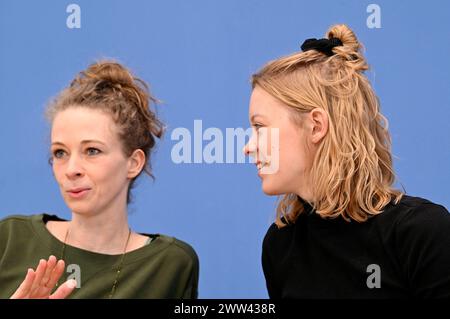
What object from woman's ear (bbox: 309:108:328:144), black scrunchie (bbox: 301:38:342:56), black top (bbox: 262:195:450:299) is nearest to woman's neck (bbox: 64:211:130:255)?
black top (bbox: 262:195:450:299)

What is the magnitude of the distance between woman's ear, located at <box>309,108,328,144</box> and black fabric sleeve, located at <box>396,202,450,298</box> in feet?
0.82

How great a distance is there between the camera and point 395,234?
62.0 inches

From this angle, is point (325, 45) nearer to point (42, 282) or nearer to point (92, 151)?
point (92, 151)

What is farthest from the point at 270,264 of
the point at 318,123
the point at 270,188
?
the point at 318,123

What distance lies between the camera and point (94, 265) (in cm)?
170

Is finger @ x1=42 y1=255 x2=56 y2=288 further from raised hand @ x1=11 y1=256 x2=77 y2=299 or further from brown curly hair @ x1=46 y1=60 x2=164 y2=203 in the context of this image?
brown curly hair @ x1=46 y1=60 x2=164 y2=203

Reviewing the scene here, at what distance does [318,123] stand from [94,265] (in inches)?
22.8

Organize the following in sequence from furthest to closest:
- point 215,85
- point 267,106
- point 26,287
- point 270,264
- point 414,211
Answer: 1. point 215,85
2. point 270,264
3. point 267,106
4. point 414,211
5. point 26,287

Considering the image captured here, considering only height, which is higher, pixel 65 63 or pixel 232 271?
pixel 65 63

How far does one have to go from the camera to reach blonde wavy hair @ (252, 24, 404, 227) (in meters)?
1.64

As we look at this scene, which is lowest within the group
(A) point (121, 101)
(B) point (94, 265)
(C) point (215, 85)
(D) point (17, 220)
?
(B) point (94, 265)
